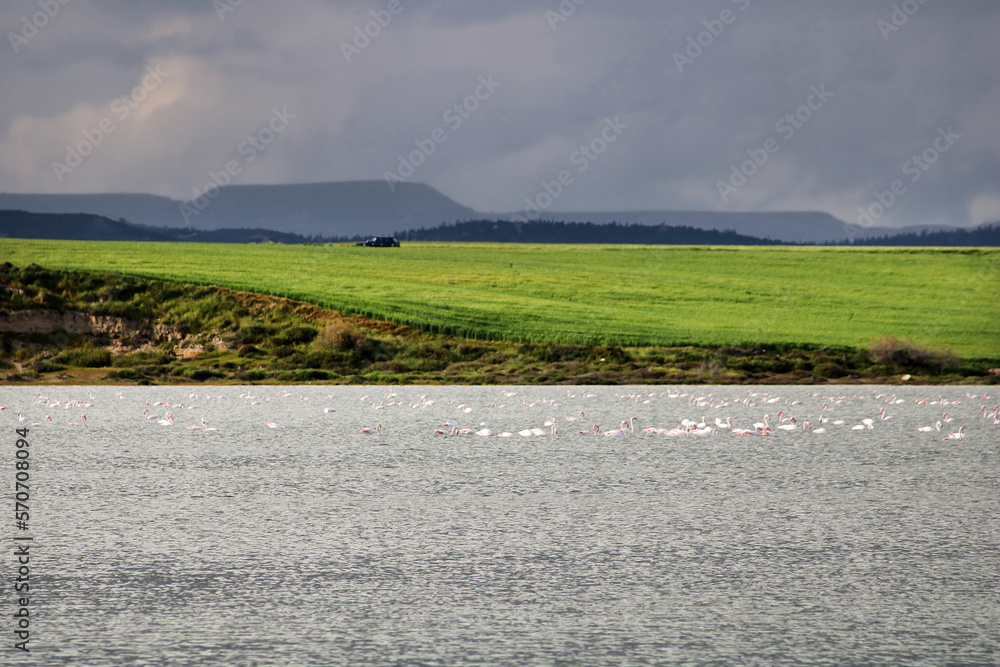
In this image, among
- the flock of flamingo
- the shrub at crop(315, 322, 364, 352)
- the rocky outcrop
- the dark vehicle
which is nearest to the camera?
the flock of flamingo

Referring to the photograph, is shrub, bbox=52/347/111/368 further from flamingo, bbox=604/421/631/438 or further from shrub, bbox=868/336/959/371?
shrub, bbox=868/336/959/371

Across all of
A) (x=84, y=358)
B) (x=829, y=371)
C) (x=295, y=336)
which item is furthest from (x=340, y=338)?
(x=829, y=371)

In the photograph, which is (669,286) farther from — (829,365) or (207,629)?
(207,629)

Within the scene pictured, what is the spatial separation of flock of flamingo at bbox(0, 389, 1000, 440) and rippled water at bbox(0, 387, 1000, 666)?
600mm

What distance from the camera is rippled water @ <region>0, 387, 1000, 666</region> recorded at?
15.5 feet

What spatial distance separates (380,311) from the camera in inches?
1250

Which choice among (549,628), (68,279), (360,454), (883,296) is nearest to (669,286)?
(883,296)

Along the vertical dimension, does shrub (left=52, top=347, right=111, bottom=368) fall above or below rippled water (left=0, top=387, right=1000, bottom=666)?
below

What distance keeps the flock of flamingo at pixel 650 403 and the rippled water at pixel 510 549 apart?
60 centimetres

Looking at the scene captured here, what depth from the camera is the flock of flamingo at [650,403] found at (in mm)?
13273

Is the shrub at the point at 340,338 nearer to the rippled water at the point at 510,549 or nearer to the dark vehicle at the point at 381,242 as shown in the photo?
the rippled water at the point at 510,549

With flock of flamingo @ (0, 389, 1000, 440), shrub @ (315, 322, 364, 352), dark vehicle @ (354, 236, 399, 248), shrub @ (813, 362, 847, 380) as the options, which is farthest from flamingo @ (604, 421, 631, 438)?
dark vehicle @ (354, 236, 399, 248)

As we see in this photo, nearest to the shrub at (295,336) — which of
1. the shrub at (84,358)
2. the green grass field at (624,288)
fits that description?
the green grass field at (624,288)

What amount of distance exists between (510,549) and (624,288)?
118ft
